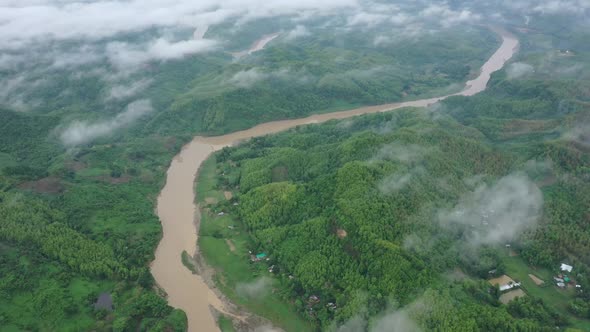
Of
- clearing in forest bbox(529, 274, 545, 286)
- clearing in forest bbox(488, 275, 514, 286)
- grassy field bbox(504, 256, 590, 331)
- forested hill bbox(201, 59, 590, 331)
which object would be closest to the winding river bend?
forested hill bbox(201, 59, 590, 331)

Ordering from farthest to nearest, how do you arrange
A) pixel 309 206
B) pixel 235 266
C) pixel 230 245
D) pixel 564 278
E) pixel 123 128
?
1. pixel 123 128
2. pixel 309 206
3. pixel 230 245
4. pixel 235 266
5. pixel 564 278

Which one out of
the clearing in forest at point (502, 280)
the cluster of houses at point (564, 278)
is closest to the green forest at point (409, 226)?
the cluster of houses at point (564, 278)

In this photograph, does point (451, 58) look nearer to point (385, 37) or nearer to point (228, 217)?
point (385, 37)

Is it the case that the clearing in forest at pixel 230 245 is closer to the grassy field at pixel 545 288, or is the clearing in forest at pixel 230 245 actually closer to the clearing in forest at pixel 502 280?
the clearing in forest at pixel 502 280

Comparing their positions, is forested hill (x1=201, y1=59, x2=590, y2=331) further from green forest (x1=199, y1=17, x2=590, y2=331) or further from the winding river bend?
the winding river bend

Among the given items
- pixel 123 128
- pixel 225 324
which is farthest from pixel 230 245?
pixel 123 128

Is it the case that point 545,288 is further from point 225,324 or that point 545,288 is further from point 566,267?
point 225,324

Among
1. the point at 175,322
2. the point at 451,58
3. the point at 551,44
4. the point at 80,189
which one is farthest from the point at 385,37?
the point at 175,322
